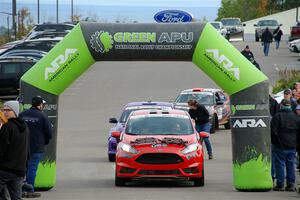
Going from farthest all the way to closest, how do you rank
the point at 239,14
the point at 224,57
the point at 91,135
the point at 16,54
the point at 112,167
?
the point at 239,14, the point at 16,54, the point at 91,135, the point at 112,167, the point at 224,57

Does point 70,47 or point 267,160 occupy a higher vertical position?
point 70,47

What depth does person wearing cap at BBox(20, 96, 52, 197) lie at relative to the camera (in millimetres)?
17750

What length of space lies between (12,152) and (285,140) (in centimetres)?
636

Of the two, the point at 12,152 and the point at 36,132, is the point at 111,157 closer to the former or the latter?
the point at 36,132

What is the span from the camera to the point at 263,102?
754 inches

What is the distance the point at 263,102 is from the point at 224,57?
112 cm

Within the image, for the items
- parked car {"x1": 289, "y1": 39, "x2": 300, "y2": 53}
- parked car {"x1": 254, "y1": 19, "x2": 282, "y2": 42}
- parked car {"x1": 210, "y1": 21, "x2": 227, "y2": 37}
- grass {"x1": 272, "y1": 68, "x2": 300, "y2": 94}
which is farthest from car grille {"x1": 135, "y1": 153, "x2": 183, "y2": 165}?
parked car {"x1": 254, "y1": 19, "x2": 282, "y2": 42}

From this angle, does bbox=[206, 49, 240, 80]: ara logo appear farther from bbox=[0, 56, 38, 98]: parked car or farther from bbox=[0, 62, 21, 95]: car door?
bbox=[0, 62, 21, 95]: car door

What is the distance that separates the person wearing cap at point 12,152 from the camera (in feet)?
45.7

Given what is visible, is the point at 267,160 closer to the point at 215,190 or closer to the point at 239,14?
Answer: the point at 215,190

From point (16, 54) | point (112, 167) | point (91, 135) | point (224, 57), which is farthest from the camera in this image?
point (16, 54)

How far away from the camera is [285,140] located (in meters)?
18.7

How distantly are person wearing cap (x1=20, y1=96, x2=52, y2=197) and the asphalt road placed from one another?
0.58 meters

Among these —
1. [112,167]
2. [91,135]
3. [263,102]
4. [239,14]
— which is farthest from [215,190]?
[239,14]
